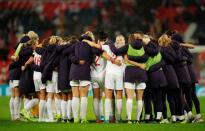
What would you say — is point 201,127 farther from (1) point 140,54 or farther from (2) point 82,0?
(2) point 82,0

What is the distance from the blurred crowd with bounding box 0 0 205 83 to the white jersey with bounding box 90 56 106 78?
83.0ft

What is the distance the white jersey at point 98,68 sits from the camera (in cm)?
2144

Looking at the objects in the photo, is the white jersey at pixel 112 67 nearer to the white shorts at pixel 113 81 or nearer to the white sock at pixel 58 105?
the white shorts at pixel 113 81

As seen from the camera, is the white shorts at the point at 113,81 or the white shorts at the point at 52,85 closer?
the white shorts at the point at 113,81

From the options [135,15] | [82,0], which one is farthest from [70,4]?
[135,15]

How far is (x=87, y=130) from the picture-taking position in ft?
62.5

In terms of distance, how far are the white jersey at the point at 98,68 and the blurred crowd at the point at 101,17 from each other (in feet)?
83.0

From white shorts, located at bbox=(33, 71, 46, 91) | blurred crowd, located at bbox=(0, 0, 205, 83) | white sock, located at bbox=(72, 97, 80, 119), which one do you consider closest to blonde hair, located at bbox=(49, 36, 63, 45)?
white shorts, located at bbox=(33, 71, 46, 91)

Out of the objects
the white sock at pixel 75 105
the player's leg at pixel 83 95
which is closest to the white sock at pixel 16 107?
the white sock at pixel 75 105

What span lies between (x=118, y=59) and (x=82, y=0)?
28.4 m

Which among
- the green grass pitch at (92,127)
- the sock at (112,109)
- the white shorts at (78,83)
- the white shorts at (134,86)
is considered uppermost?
the white shorts at (78,83)

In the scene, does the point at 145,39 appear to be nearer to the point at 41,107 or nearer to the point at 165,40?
the point at 165,40

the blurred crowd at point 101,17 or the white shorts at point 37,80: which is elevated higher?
the blurred crowd at point 101,17

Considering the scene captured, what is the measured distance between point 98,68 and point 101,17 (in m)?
27.7
